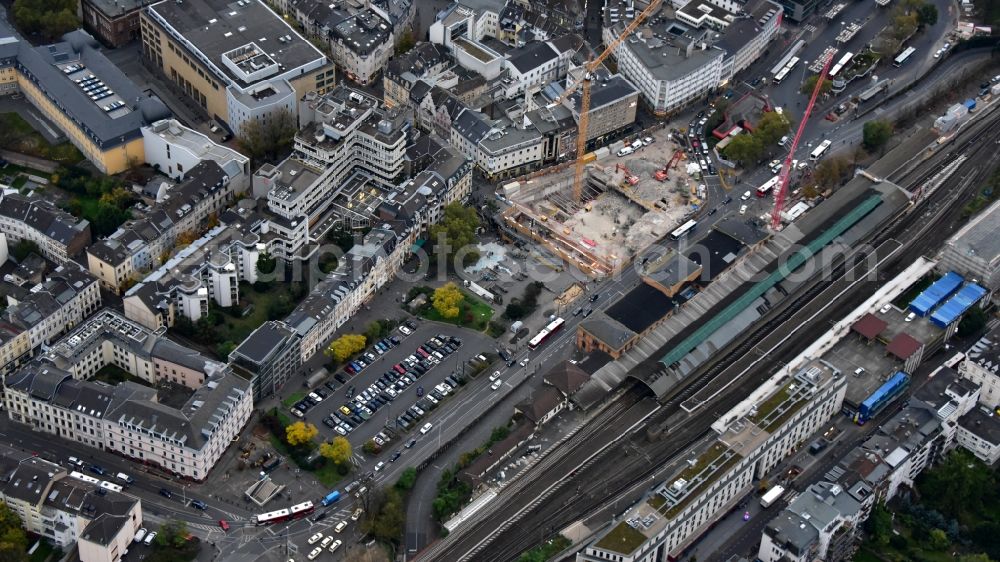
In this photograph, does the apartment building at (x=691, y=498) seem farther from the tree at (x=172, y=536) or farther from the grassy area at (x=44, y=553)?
the grassy area at (x=44, y=553)

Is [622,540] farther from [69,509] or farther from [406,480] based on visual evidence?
[69,509]

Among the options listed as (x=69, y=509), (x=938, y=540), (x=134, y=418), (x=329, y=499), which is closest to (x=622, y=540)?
(x=329, y=499)

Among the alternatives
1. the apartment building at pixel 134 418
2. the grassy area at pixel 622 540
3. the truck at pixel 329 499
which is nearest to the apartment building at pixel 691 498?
the grassy area at pixel 622 540

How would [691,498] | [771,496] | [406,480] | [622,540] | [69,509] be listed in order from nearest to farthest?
[622,540] → [69,509] → [691,498] → [406,480] → [771,496]

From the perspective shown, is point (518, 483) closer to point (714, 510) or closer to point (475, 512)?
point (475, 512)

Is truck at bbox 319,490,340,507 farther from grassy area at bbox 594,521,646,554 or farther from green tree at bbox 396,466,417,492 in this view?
grassy area at bbox 594,521,646,554

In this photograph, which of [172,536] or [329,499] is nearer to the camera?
[172,536]

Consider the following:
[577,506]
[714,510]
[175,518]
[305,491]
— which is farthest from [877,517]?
[175,518]
